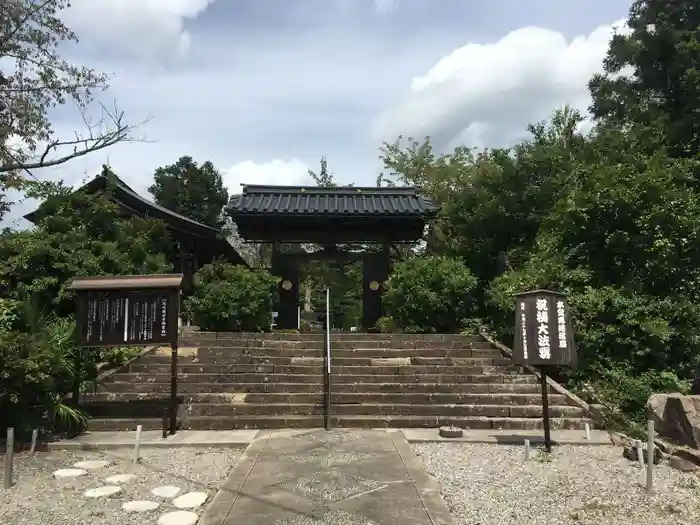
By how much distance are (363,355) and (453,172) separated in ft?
47.8

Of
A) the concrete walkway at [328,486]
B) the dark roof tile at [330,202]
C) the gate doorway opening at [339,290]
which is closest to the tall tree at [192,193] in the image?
the gate doorway opening at [339,290]

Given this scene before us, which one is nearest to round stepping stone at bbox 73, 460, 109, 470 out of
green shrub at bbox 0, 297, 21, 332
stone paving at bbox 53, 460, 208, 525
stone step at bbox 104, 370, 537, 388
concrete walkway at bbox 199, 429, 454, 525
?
stone paving at bbox 53, 460, 208, 525

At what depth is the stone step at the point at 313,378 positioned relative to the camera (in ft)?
33.4

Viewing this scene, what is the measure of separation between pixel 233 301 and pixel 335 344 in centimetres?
294

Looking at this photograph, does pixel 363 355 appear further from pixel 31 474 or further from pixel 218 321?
pixel 31 474

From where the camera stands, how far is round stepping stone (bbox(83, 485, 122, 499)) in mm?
5508

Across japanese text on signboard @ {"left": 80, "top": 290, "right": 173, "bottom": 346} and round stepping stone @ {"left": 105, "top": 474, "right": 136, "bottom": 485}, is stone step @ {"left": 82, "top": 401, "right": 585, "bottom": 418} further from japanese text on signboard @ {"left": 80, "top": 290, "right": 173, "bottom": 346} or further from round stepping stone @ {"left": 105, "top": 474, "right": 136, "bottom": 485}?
round stepping stone @ {"left": 105, "top": 474, "right": 136, "bottom": 485}

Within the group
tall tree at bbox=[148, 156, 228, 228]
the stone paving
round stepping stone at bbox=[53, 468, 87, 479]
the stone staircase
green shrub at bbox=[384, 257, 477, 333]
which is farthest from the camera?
tall tree at bbox=[148, 156, 228, 228]

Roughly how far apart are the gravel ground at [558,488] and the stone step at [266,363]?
378cm

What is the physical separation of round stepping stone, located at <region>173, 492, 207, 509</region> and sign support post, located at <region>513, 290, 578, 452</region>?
440 cm

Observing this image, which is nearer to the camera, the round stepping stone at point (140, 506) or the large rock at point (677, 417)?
the round stepping stone at point (140, 506)

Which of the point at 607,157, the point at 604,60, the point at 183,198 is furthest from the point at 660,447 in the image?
the point at 183,198

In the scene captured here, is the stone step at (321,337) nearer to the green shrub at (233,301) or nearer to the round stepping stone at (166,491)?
the green shrub at (233,301)

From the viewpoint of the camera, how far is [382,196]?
17.2 m
